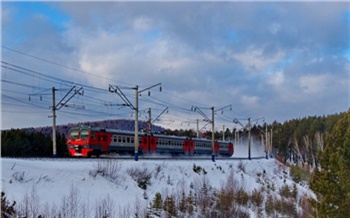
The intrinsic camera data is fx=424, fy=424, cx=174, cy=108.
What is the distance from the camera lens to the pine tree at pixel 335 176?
17469mm

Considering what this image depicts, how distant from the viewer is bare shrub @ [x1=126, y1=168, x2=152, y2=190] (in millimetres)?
22516

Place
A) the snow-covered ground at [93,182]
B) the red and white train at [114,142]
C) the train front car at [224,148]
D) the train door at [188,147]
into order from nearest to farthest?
the snow-covered ground at [93,182], the red and white train at [114,142], the train door at [188,147], the train front car at [224,148]

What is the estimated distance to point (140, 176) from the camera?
23000 mm

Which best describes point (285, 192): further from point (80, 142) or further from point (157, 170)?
point (80, 142)

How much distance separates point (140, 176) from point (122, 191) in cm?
278

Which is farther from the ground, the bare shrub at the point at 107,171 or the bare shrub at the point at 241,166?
the bare shrub at the point at 107,171

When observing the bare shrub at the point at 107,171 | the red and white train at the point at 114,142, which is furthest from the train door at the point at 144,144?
the bare shrub at the point at 107,171

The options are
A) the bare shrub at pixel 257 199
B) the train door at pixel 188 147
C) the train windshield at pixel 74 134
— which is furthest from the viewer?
the train door at pixel 188 147

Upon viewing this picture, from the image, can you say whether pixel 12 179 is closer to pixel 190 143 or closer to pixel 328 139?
pixel 328 139

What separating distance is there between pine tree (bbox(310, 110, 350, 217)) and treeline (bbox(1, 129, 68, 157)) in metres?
23.7

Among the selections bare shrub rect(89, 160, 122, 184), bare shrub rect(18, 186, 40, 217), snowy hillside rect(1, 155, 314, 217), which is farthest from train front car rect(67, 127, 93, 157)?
bare shrub rect(18, 186, 40, 217)

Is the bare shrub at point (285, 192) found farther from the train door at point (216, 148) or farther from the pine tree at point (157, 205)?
the pine tree at point (157, 205)

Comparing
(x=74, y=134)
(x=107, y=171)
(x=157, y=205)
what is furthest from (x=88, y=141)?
(x=157, y=205)

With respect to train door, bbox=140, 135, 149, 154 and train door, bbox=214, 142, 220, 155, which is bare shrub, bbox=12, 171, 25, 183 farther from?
train door, bbox=214, 142, 220, 155
